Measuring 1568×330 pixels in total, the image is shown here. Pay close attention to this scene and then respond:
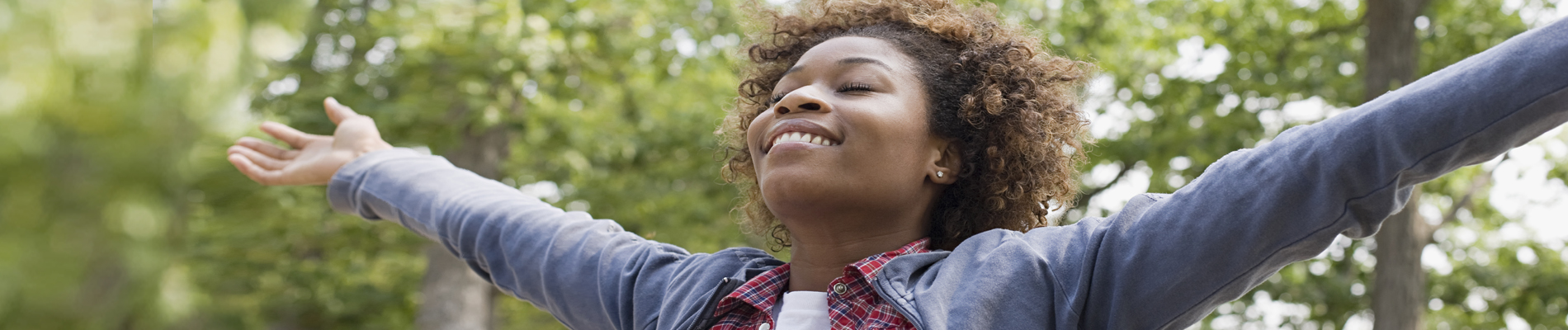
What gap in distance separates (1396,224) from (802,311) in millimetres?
5287

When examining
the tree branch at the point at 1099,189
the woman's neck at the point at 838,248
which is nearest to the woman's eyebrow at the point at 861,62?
the woman's neck at the point at 838,248

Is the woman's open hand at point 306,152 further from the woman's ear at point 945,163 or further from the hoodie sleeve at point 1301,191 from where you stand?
the hoodie sleeve at point 1301,191

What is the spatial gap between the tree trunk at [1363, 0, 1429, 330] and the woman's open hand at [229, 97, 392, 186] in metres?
5.18

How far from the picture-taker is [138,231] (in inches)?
433

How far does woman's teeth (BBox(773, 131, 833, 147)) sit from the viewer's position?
1.75 meters

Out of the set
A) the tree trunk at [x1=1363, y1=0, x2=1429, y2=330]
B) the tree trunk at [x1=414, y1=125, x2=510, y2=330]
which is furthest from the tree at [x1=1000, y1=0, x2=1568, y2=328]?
the tree trunk at [x1=414, y1=125, x2=510, y2=330]

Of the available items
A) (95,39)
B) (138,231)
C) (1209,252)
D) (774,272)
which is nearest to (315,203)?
(138,231)

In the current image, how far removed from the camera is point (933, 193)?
1887 mm

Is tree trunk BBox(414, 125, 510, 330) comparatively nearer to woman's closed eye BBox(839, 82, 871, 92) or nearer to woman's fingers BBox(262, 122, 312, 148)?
woman's fingers BBox(262, 122, 312, 148)

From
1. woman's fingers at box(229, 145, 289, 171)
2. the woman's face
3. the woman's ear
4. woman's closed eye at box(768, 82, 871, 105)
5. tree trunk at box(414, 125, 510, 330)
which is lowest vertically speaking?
tree trunk at box(414, 125, 510, 330)

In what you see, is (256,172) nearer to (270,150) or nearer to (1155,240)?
(270,150)

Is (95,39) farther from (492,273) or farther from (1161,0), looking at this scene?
(492,273)

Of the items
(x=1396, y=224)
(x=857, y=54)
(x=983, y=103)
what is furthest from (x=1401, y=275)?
(x=857, y=54)

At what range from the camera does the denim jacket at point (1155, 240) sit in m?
1.14
